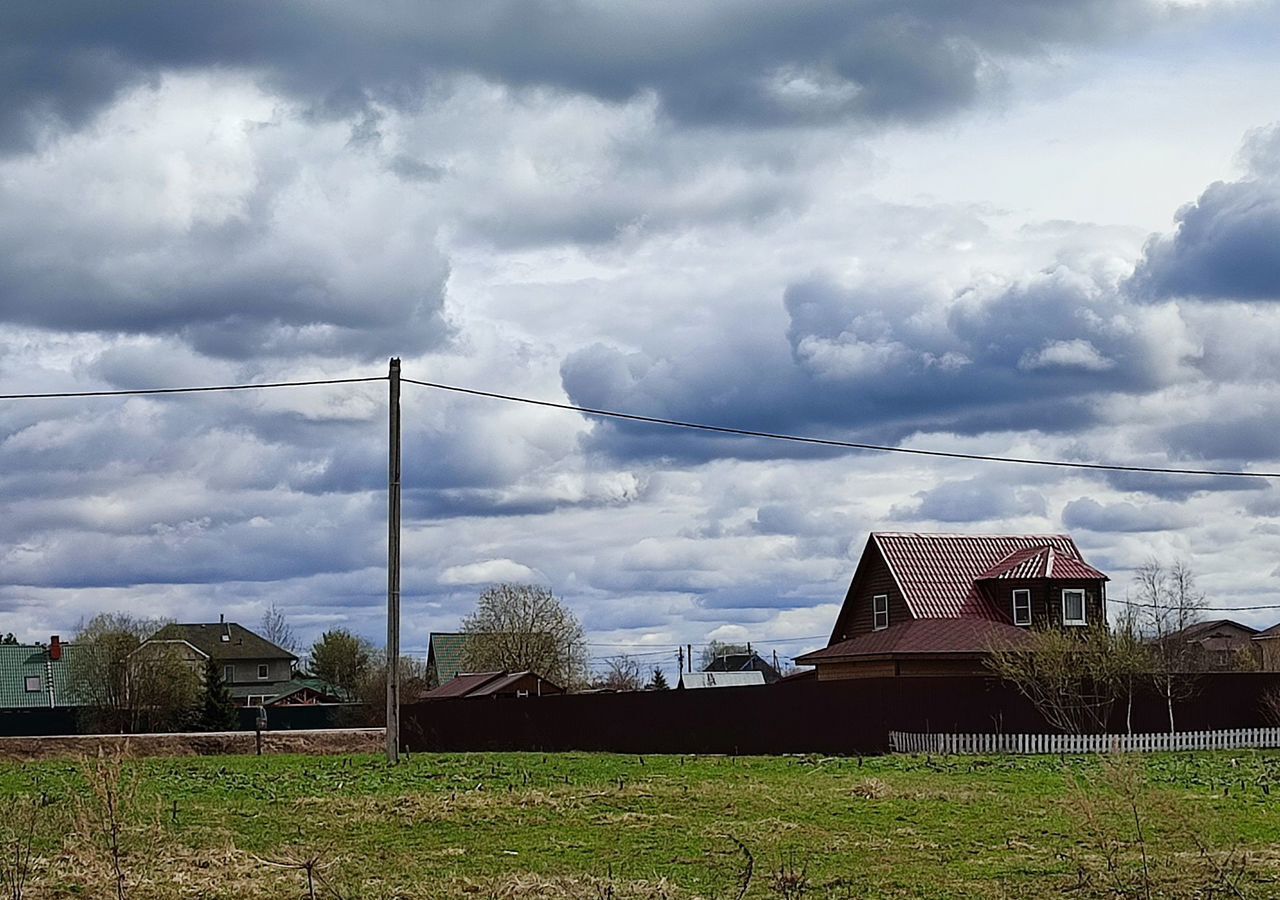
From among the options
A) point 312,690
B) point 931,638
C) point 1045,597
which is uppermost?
point 1045,597

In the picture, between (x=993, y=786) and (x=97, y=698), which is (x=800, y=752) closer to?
(x=993, y=786)

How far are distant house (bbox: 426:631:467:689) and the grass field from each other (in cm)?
5844

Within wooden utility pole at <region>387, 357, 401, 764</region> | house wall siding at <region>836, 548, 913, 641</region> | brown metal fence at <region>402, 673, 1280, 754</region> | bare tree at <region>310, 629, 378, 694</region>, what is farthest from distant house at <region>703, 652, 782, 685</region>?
wooden utility pole at <region>387, 357, 401, 764</region>

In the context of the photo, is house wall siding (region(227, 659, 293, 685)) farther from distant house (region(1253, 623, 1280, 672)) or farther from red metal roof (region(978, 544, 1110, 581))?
red metal roof (region(978, 544, 1110, 581))

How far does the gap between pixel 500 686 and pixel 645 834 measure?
1525 inches

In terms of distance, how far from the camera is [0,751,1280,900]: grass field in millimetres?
10469

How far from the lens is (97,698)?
62.1 m

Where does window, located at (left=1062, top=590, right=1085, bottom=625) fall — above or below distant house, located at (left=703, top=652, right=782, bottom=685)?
above

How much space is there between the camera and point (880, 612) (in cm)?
4103

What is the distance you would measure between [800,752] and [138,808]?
2020cm

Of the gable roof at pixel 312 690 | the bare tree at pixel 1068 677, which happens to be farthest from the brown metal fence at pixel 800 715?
the gable roof at pixel 312 690

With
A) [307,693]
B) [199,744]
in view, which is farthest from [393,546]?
[307,693]

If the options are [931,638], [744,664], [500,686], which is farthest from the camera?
[744,664]

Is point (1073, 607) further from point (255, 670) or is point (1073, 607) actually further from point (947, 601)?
point (255, 670)
